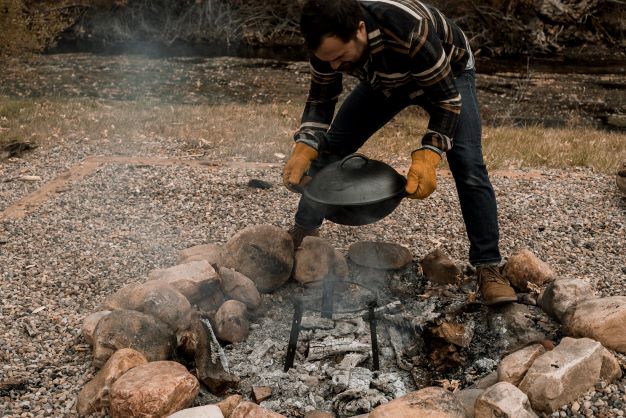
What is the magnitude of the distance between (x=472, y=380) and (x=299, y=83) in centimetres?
1103

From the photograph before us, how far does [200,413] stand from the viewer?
2471 mm

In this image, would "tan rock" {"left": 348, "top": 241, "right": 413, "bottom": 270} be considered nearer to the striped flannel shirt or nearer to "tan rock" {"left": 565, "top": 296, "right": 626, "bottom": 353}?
the striped flannel shirt

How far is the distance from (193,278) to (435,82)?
156 centimetres

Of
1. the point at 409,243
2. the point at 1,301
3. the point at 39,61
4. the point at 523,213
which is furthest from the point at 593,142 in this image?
the point at 39,61

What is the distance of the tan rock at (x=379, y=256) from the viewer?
3.91m

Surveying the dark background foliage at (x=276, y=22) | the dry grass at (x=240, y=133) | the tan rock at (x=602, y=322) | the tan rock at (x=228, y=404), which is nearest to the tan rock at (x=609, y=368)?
the tan rock at (x=602, y=322)

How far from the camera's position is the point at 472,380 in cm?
296

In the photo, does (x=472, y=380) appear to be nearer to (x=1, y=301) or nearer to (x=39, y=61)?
(x=1, y=301)

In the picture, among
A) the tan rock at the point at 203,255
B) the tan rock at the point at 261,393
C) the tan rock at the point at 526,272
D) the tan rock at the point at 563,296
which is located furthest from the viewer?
the tan rock at the point at 203,255

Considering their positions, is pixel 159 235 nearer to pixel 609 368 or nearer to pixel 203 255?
pixel 203 255

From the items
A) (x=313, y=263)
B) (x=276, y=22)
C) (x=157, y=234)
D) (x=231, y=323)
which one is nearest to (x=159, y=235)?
(x=157, y=234)

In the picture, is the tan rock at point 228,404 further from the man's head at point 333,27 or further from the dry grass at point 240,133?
the dry grass at point 240,133

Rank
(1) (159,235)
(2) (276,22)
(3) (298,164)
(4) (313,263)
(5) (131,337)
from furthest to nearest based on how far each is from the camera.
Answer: (2) (276,22), (1) (159,235), (4) (313,263), (3) (298,164), (5) (131,337)

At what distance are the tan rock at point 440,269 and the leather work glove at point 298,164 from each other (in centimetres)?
99
